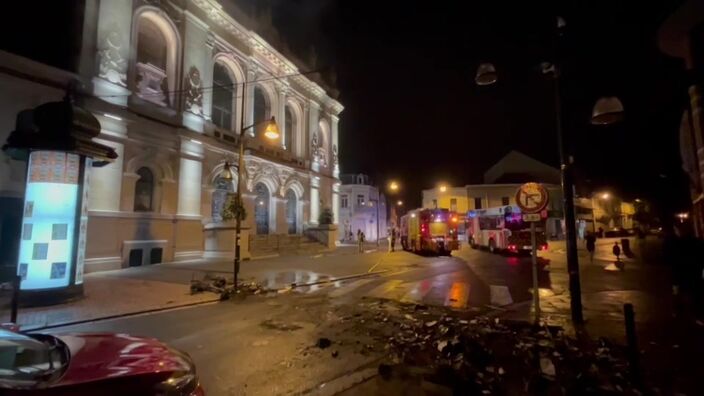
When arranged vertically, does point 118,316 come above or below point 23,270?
below

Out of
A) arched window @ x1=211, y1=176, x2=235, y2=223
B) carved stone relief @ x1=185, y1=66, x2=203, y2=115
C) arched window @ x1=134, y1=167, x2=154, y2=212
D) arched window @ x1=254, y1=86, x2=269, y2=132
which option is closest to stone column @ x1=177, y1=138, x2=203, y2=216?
arched window @ x1=134, y1=167, x2=154, y2=212

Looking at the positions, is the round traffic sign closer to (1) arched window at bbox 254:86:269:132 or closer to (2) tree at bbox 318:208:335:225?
(1) arched window at bbox 254:86:269:132

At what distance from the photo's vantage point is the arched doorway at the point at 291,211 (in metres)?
31.4

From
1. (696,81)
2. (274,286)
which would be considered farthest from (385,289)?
(696,81)

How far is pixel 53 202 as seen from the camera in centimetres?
1009

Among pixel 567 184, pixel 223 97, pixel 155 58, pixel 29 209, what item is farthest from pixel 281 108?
pixel 567 184

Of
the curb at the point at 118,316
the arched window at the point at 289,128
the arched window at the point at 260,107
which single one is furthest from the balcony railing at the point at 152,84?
the curb at the point at 118,316

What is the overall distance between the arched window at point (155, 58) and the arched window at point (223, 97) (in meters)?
3.67

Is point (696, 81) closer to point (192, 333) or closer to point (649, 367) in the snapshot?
point (649, 367)

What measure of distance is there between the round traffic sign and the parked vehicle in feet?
49.8

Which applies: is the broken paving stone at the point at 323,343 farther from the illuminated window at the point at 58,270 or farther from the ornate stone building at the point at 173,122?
the ornate stone building at the point at 173,122

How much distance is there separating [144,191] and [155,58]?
7644mm

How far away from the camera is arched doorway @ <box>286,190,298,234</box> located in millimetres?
31391

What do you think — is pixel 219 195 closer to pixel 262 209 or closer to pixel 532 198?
pixel 262 209
